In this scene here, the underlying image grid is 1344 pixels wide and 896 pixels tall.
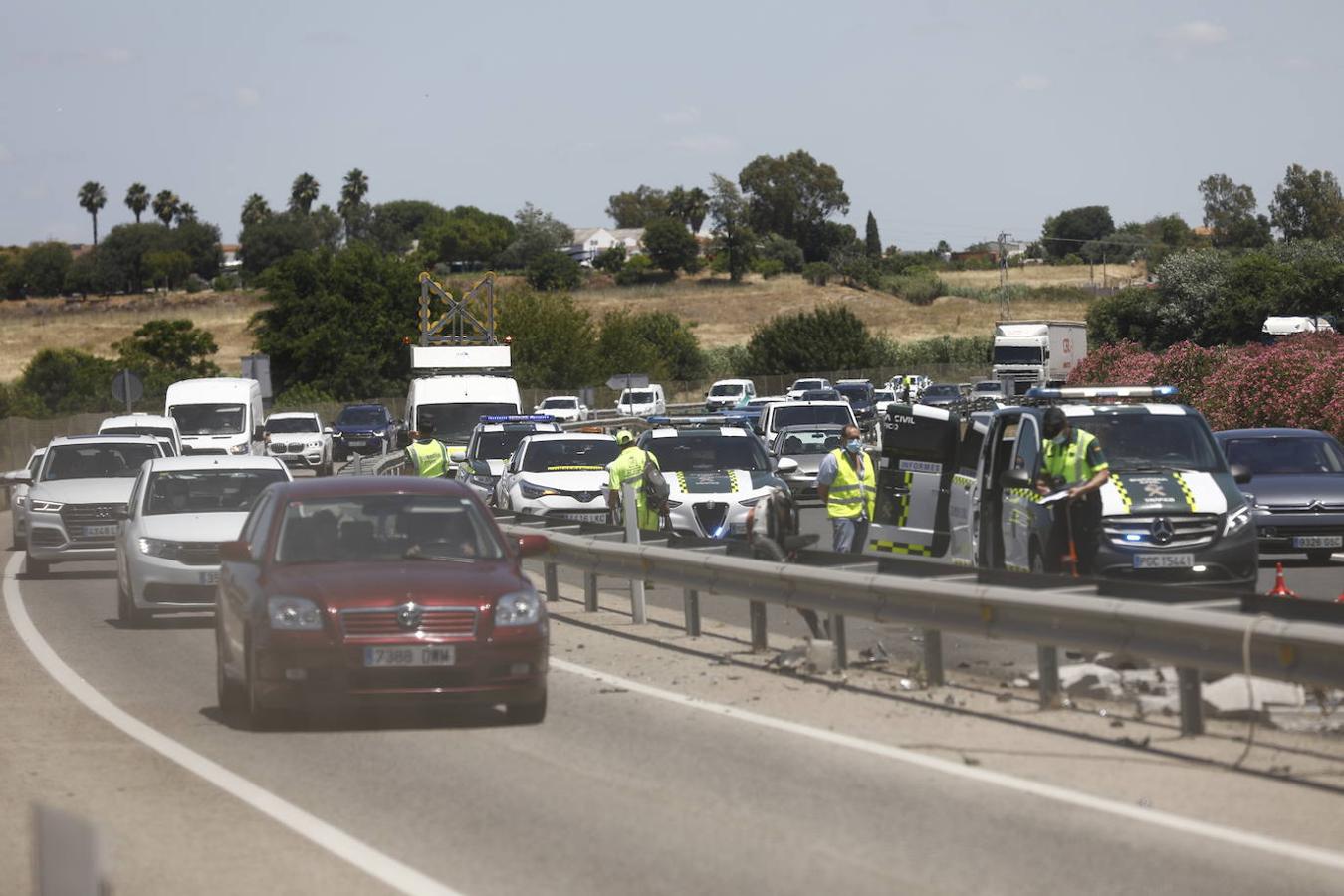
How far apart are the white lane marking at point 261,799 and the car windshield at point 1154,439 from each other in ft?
28.6

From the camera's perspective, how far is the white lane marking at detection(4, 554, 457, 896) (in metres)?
7.40

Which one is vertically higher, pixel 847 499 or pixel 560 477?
pixel 847 499

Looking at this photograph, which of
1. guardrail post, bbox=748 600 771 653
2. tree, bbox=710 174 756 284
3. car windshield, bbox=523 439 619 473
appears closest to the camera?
guardrail post, bbox=748 600 771 653

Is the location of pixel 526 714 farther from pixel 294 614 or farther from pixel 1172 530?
pixel 1172 530

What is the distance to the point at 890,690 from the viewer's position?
12.6 m

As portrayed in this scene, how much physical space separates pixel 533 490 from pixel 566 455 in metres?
1.34

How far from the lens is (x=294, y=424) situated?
56.9 meters

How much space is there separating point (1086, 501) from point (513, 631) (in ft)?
20.5

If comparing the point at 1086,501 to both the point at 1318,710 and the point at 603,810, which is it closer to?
the point at 1318,710

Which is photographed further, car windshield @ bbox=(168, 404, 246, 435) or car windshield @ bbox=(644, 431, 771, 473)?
car windshield @ bbox=(168, 404, 246, 435)

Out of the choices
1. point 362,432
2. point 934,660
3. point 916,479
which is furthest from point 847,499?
point 362,432

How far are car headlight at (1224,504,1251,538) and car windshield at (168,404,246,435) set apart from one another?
29.6m

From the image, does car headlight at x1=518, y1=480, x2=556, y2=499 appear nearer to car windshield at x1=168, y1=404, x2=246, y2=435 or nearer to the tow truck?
the tow truck

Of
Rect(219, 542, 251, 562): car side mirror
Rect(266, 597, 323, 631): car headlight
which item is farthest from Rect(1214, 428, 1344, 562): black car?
Rect(266, 597, 323, 631): car headlight
